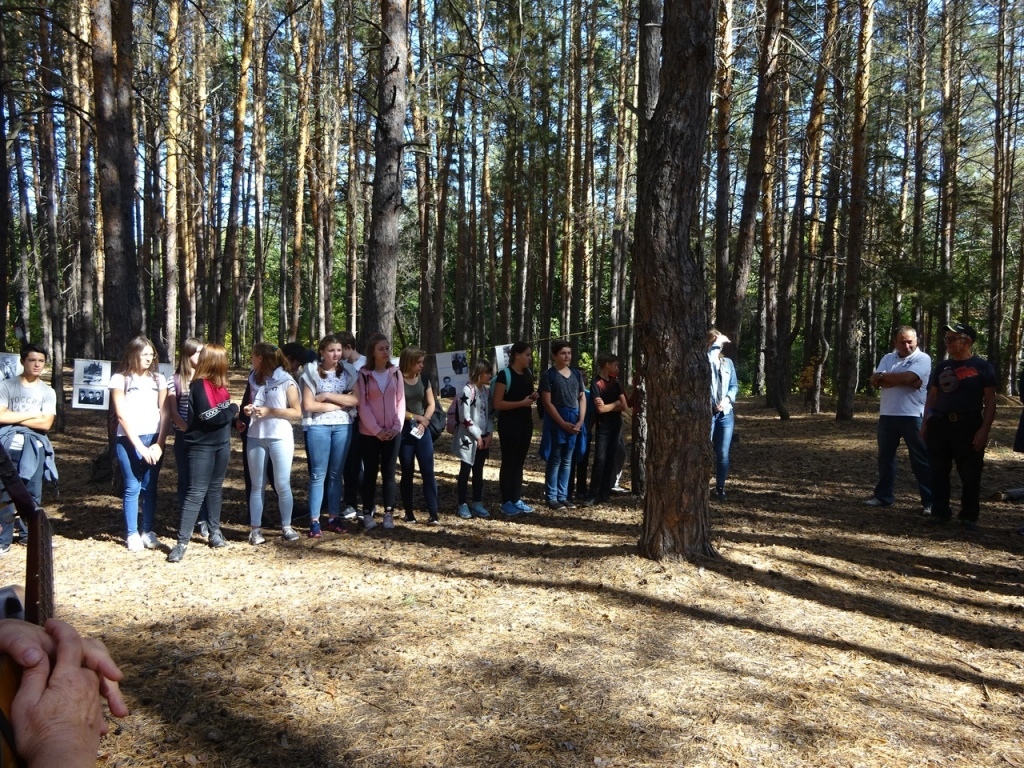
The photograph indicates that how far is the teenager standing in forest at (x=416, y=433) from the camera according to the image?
729cm

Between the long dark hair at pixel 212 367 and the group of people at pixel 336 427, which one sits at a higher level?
the long dark hair at pixel 212 367

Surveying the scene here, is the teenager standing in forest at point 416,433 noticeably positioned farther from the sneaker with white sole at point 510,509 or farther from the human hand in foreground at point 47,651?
the human hand in foreground at point 47,651

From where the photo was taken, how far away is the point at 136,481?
21.1 ft

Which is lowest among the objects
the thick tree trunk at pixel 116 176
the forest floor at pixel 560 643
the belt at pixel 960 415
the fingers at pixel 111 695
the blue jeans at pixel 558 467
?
the forest floor at pixel 560 643

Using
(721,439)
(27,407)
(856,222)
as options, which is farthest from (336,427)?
(856,222)

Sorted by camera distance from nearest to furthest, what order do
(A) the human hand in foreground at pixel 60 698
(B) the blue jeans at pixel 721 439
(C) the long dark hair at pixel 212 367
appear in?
(A) the human hand in foreground at pixel 60 698
(C) the long dark hair at pixel 212 367
(B) the blue jeans at pixel 721 439

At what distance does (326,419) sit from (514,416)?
1.96 m

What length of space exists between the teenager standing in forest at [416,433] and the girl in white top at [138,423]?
7.05 ft

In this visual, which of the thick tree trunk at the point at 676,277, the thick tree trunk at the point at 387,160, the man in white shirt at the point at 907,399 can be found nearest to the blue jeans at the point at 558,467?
the thick tree trunk at the point at 387,160

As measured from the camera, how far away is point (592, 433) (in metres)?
9.28

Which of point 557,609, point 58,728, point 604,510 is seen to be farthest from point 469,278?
point 58,728

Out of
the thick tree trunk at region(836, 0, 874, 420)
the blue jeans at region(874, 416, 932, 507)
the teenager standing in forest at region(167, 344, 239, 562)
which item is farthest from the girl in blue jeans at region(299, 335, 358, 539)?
the thick tree trunk at region(836, 0, 874, 420)

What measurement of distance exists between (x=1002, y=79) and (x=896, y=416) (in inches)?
704

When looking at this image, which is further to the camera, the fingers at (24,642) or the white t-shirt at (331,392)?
the white t-shirt at (331,392)
